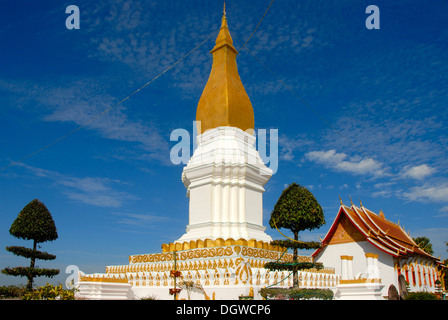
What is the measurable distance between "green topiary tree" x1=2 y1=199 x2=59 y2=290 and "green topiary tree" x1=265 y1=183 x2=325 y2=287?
37.2 feet

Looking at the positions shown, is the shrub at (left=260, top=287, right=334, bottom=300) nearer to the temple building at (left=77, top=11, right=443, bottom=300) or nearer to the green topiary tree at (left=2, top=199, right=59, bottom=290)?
the temple building at (left=77, top=11, right=443, bottom=300)

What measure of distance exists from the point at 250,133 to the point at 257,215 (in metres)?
4.81

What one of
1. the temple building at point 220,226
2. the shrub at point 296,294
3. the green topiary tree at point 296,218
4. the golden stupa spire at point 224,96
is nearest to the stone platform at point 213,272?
the temple building at point 220,226

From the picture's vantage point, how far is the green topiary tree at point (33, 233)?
18031 millimetres

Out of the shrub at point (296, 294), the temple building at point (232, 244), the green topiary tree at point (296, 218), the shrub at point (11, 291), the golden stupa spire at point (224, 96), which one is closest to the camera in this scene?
the shrub at point (296, 294)

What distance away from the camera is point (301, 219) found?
1354 centimetres

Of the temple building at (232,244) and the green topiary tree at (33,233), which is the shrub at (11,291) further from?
the temple building at (232,244)

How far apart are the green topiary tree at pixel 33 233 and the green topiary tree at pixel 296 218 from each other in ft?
37.2

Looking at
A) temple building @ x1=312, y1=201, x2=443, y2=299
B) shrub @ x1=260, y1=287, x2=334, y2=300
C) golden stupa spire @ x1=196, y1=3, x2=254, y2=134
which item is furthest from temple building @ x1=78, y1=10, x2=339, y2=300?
temple building @ x1=312, y1=201, x2=443, y2=299

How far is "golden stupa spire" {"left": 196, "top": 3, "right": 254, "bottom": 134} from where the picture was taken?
20891mm
